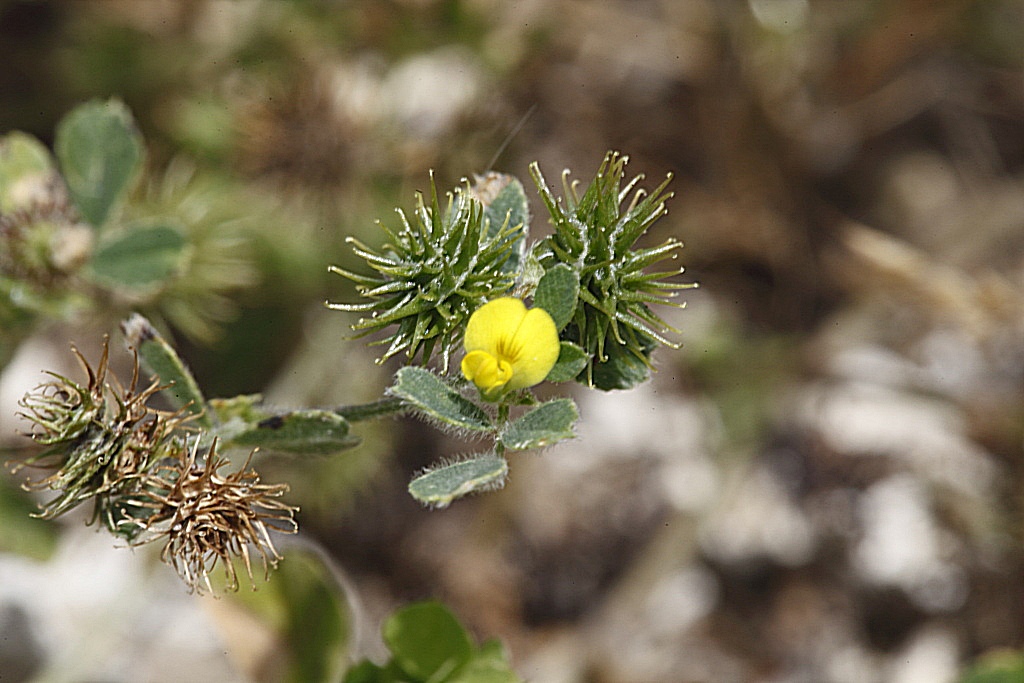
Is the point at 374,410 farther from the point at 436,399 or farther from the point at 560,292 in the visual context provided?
the point at 560,292

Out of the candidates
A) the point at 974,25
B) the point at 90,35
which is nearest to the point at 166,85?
the point at 90,35

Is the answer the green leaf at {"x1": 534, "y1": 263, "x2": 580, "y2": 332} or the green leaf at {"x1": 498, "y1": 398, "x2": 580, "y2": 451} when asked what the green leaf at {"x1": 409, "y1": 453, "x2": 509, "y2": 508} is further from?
the green leaf at {"x1": 534, "y1": 263, "x2": 580, "y2": 332}

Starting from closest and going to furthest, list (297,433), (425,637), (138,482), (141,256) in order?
(138,482)
(297,433)
(425,637)
(141,256)

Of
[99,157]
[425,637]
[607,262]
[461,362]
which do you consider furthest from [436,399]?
[99,157]

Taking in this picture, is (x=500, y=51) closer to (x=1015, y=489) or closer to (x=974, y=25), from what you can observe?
(x=974, y=25)

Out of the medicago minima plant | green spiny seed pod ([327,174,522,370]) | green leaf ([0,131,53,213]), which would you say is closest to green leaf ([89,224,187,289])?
green leaf ([0,131,53,213])

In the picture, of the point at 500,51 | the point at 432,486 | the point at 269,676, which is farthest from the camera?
the point at 500,51

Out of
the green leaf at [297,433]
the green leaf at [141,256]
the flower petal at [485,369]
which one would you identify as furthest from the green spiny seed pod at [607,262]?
the green leaf at [141,256]
